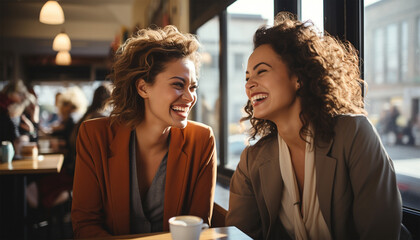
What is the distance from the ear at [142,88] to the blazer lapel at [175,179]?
0.90 ft

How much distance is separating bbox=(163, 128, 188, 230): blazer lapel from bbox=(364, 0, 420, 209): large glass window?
0.97 metres

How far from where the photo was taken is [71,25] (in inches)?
354

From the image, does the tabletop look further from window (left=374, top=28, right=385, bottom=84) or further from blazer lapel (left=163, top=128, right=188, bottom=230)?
window (left=374, top=28, right=385, bottom=84)

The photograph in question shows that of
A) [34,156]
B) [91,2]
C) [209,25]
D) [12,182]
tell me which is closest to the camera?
[12,182]

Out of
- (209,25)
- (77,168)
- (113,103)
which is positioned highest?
(209,25)

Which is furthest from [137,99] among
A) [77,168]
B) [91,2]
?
[91,2]

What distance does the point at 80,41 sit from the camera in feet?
31.4

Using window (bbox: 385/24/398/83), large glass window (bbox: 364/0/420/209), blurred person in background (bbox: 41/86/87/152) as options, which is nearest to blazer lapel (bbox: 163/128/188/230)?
large glass window (bbox: 364/0/420/209)

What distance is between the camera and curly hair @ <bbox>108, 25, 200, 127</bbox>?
1835 millimetres

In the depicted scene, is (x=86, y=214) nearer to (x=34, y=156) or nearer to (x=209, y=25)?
(x=34, y=156)

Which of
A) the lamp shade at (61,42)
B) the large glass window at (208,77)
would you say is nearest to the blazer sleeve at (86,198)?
the large glass window at (208,77)

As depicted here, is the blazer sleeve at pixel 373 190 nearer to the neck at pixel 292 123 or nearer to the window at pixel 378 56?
the neck at pixel 292 123

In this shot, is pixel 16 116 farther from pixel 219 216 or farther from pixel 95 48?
pixel 95 48

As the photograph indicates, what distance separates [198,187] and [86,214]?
1.80ft
